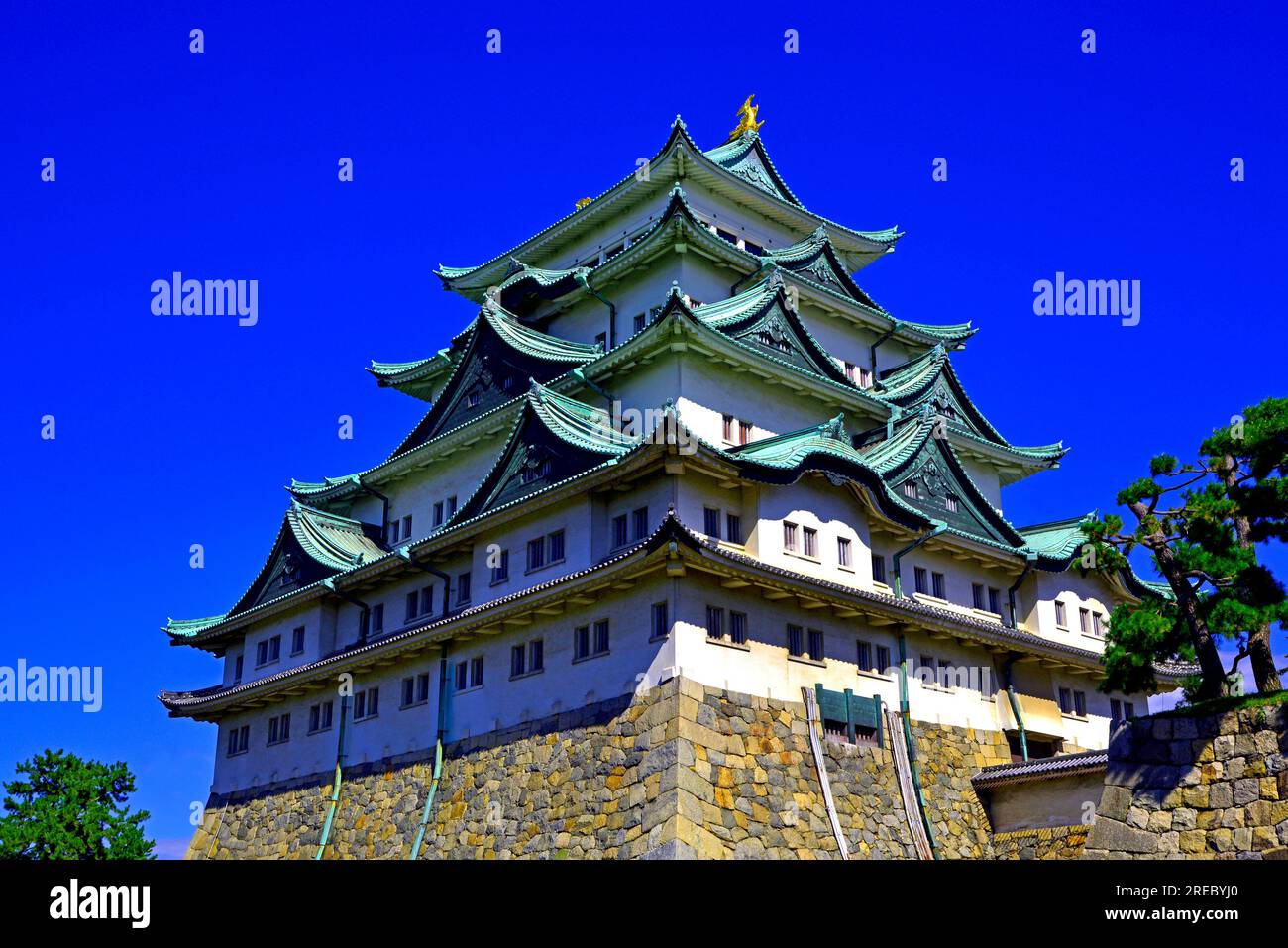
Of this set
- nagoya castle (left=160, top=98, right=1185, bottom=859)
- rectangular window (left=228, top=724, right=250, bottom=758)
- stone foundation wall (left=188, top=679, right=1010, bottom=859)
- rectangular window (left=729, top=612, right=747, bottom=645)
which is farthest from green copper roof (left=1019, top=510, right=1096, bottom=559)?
rectangular window (left=228, top=724, right=250, bottom=758)

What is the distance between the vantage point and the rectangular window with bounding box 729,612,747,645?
3334 cm

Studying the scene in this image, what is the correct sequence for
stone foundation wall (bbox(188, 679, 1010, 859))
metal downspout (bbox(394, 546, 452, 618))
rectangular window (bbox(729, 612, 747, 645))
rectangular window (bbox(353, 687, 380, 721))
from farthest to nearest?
rectangular window (bbox(353, 687, 380, 721)) < metal downspout (bbox(394, 546, 452, 618)) < rectangular window (bbox(729, 612, 747, 645)) < stone foundation wall (bbox(188, 679, 1010, 859))

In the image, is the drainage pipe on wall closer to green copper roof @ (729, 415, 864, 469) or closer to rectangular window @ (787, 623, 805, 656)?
green copper roof @ (729, 415, 864, 469)

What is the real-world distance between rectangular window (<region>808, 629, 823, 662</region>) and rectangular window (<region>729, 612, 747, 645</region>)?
2617mm

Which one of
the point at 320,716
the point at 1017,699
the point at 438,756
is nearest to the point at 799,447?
the point at 1017,699

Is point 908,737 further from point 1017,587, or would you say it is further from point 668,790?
point 1017,587

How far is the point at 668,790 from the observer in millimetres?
30094

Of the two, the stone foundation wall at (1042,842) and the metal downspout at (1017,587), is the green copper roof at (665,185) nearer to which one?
the metal downspout at (1017,587)

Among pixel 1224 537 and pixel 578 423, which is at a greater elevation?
pixel 578 423

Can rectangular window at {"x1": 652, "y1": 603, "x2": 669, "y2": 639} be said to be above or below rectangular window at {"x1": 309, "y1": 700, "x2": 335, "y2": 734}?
above

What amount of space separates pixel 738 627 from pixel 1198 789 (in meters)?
14.6
